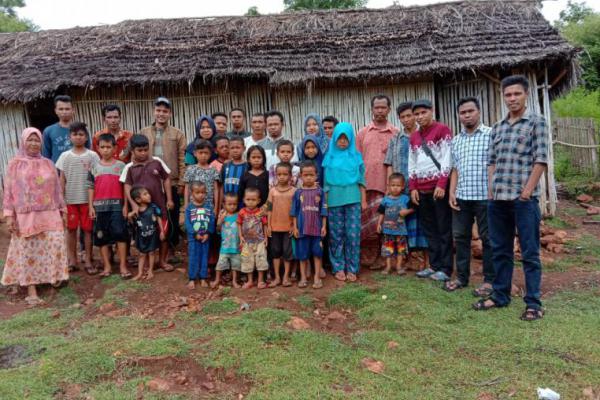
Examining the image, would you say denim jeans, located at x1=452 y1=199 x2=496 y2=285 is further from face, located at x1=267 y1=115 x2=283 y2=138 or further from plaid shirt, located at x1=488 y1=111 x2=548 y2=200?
face, located at x1=267 y1=115 x2=283 y2=138

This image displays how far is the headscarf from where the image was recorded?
4.23 m

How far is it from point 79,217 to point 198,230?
153 centimetres

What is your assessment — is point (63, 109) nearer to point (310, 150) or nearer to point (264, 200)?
point (264, 200)

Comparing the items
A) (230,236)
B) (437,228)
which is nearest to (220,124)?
(230,236)

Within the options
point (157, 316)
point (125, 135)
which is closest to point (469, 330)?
point (157, 316)

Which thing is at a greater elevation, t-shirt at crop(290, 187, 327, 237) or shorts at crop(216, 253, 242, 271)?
t-shirt at crop(290, 187, 327, 237)

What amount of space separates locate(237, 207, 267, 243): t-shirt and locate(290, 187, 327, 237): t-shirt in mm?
345

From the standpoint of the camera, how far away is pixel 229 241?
13.8 ft

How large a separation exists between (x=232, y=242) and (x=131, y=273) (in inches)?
51.3

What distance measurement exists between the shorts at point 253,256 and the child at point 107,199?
4.40ft

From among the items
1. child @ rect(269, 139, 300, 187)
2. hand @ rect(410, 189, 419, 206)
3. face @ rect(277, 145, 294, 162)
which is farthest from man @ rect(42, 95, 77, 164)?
hand @ rect(410, 189, 419, 206)

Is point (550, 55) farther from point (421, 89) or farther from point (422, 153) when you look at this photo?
point (422, 153)

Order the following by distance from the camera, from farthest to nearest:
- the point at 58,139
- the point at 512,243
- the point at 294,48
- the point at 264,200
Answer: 1. the point at 294,48
2. the point at 58,139
3. the point at 264,200
4. the point at 512,243

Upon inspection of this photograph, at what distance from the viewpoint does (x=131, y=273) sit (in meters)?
4.62
